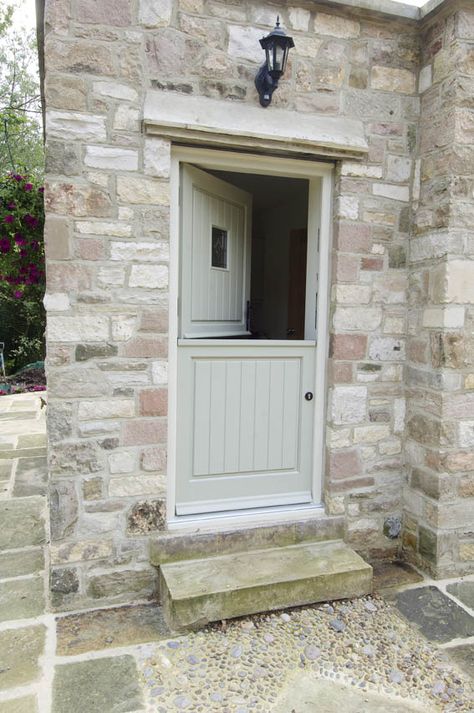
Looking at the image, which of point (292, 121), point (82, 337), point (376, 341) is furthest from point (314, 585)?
point (292, 121)

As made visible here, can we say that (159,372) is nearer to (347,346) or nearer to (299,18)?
(347,346)

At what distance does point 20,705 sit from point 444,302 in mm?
2744

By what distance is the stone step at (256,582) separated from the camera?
8.09ft

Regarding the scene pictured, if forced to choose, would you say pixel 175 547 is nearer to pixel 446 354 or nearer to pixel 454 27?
pixel 446 354

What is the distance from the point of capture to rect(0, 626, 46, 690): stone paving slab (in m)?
2.11

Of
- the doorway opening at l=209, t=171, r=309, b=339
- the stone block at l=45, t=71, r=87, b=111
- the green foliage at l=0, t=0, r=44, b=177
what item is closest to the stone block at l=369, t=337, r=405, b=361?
the doorway opening at l=209, t=171, r=309, b=339

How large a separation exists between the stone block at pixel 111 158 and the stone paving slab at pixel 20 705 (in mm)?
2352

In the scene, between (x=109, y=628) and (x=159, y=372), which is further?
(x=159, y=372)

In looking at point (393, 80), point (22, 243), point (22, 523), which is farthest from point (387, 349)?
point (22, 243)

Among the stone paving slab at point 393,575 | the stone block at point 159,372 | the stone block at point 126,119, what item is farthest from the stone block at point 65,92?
the stone paving slab at point 393,575

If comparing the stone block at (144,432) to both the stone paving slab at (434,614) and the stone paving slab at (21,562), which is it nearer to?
the stone paving slab at (21,562)

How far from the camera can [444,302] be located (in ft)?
9.27

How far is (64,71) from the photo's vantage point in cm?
242

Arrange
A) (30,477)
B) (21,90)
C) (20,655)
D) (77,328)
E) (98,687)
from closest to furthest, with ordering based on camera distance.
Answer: (98,687), (20,655), (77,328), (30,477), (21,90)
